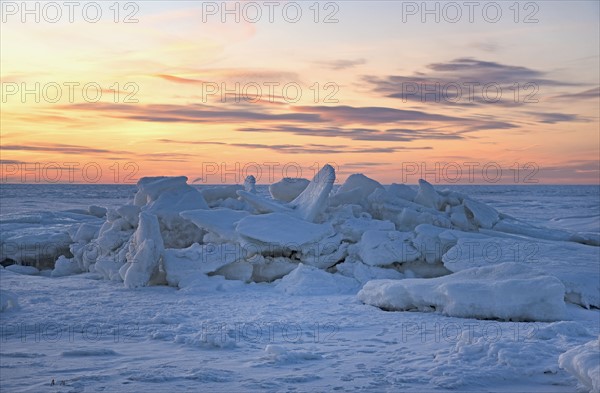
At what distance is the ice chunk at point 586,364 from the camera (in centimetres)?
409

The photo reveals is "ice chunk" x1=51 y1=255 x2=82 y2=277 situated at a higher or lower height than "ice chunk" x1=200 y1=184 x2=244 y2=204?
lower

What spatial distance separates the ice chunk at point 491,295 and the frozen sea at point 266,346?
17 centimetres

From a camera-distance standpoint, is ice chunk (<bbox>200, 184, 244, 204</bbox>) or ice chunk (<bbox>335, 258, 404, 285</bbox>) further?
ice chunk (<bbox>200, 184, 244, 204</bbox>)

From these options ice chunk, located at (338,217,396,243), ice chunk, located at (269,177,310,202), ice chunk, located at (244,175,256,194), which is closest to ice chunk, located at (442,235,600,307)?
ice chunk, located at (338,217,396,243)

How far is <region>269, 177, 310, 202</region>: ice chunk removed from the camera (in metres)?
12.5

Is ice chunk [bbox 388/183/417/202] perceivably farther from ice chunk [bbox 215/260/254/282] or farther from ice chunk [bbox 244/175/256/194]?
ice chunk [bbox 215/260/254/282]

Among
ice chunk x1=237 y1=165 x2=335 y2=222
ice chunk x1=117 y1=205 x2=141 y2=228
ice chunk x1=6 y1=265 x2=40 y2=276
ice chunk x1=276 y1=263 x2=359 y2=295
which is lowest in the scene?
ice chunk x1=6 y1=265 x2=40 y2=276

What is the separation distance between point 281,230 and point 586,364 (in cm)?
599

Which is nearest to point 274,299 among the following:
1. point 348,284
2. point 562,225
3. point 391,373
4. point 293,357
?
point 348,284

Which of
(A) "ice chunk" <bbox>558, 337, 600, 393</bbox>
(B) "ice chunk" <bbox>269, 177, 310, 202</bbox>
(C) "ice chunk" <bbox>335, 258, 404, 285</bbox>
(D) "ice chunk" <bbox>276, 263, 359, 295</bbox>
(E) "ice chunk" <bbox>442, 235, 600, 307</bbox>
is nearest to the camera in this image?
(A) "ice chunk" <bbox>558, 337, 600, 393</bbox>

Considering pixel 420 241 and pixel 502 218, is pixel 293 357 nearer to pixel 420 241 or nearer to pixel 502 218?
pixel 420 241

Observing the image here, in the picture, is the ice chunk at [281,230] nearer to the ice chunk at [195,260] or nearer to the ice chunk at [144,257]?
the ice chunk at [195,260]

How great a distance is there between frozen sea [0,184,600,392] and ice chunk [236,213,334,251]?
1279 millimetres

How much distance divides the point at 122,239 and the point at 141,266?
160 cm
